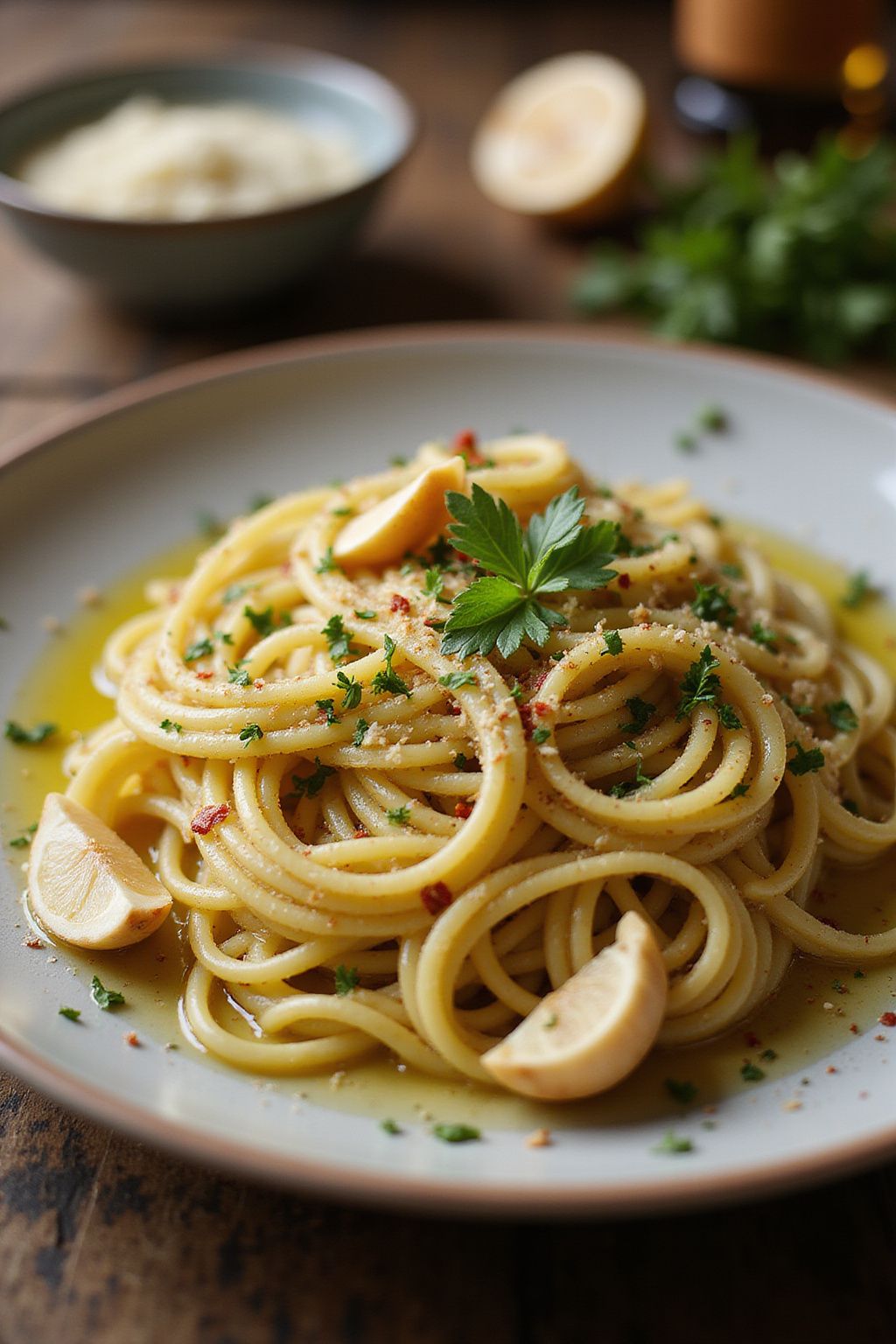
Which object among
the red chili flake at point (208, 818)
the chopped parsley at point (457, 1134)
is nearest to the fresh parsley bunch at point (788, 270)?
the red chili flake at point (208, 818)

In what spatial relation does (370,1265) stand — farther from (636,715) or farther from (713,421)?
(713,421)

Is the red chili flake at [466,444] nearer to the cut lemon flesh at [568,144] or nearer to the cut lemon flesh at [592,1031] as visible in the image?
the cut lemon flesh at [592,1031]

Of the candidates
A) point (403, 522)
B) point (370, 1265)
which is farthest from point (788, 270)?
point (370, 1265)

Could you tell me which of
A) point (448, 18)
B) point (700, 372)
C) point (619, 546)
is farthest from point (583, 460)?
point (448, 18)

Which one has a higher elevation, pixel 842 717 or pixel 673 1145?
pixel 673 1145

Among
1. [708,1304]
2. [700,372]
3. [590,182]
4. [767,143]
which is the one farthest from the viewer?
[767,143]

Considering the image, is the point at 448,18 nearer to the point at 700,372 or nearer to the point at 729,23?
the point at 729,23
